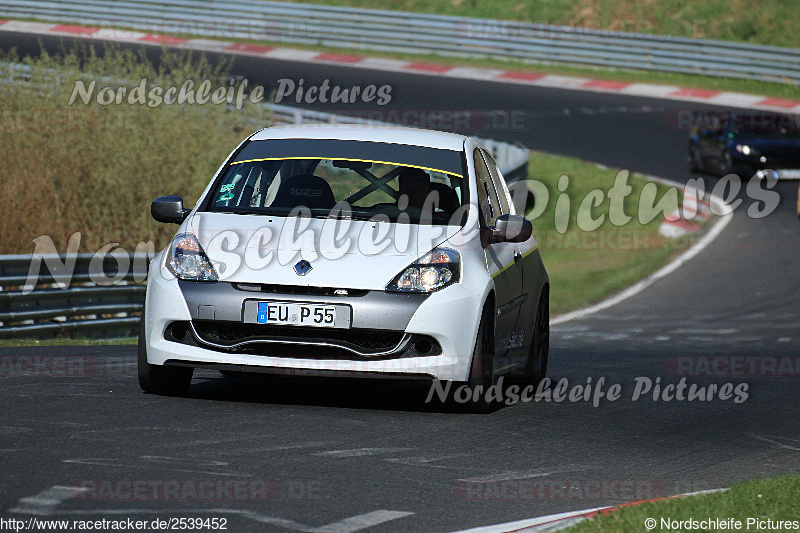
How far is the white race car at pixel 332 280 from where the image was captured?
24.0ft

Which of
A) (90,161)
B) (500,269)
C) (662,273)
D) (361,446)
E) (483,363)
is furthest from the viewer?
(662,273)

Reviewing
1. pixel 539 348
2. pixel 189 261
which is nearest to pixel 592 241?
pixel 539 348

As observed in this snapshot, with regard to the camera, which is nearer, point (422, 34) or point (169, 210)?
point (169, 210)

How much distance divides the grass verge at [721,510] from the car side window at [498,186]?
3.65 meters

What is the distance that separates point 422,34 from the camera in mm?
36625

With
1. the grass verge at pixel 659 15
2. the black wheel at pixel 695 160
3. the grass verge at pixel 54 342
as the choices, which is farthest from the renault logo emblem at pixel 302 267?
the grass verge at pixel 659 15

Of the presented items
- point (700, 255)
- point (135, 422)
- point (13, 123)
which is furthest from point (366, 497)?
point (700, 255)

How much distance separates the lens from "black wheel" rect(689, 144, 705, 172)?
87.4 feet

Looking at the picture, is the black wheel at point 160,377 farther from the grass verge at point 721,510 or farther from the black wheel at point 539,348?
the grass verge at point 721,510

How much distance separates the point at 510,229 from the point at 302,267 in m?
1.48

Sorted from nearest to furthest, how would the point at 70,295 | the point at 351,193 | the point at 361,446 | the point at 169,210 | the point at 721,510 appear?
the point at 721,510, the point at 361,446, the point at 169,210, the point at 351,193, the point at 70,295

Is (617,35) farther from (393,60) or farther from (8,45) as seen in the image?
(8,45)

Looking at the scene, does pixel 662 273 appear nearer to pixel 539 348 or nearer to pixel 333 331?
pixel 539 348

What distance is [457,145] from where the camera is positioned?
8844mm
